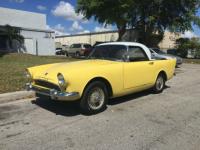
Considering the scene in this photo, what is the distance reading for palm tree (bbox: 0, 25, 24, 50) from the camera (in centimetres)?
2888

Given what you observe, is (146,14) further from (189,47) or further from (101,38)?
(101,38)

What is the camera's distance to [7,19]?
104ft

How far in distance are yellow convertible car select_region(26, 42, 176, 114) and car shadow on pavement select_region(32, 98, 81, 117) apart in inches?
17.4

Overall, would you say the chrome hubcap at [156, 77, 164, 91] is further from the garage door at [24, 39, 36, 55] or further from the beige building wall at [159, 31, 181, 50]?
the beige building wall at [159, 31, 181, 50]

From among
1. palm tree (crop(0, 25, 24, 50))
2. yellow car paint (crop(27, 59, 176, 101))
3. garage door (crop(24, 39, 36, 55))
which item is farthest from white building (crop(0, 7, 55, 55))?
yellow car paint (crop(27, 59, 176, 101))

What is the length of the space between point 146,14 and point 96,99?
89.7 ft

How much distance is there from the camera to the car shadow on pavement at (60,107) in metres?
5.95

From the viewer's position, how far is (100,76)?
19.3 feet

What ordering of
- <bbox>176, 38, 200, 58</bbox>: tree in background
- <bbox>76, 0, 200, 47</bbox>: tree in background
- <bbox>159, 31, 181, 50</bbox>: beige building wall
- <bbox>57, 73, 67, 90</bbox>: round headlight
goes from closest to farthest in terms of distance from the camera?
1. <bbox>57, 73, 67, 90</bbox>: round headlight
2. <bbox>76, 0, 200, 47</bbox>: tree in background
3. <bbox>176, 38, 200, 58</bbox>: tree in background
4. <bbox>159, 31, 181, 50</bbox>: beige building wall

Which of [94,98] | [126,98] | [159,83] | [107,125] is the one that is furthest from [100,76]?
[159,83]

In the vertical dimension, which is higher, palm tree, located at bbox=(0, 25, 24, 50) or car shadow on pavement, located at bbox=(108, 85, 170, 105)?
palm tree, located at bbox=(0, 25, 24, 50)

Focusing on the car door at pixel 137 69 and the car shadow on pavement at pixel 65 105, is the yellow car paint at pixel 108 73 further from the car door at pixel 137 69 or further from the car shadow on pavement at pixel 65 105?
the car shadow on pavement at pixel 65 105

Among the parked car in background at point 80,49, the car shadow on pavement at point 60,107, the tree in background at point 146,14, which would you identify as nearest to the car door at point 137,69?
the car shadow on pavement at point 60,107

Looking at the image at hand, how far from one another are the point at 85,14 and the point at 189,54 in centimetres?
1354
